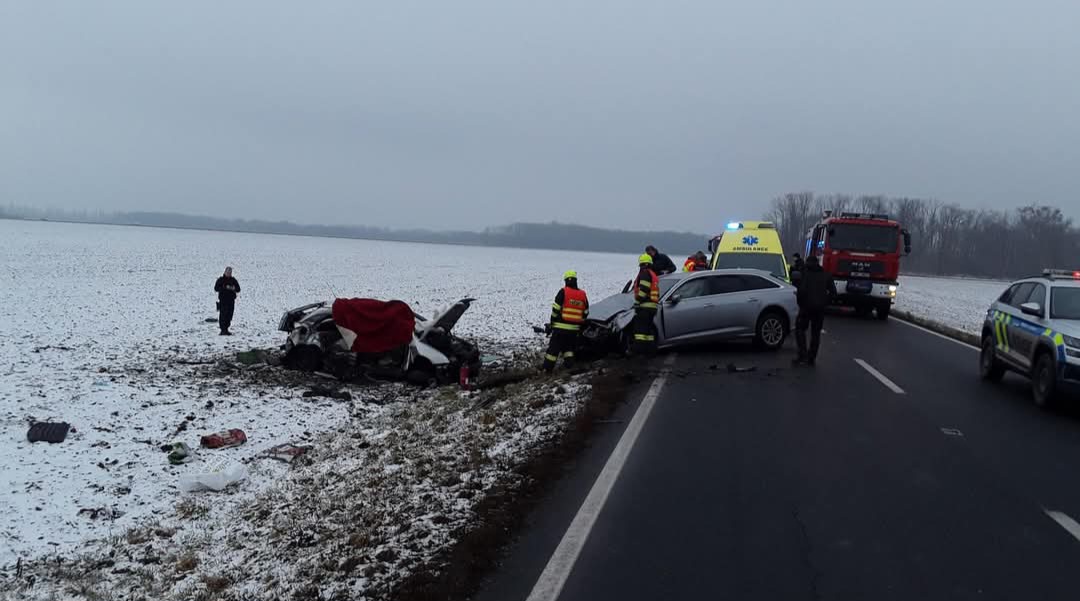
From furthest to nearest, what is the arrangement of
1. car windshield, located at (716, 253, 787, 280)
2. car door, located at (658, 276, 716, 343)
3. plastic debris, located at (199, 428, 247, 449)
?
car windshield, located at (716, 253, 787, 280) < car door, located at (658, 276, 716, 343) < plastic debris, located at (199, 428, 247, 449)

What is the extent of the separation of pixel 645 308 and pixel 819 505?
6965 millimetres

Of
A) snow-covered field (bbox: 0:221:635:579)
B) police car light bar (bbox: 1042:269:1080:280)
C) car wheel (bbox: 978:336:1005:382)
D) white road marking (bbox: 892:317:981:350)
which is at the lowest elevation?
snow-covered field (bbox: 0:221:635:579)

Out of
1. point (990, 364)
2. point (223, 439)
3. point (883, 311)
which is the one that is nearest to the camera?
point (223, 439)

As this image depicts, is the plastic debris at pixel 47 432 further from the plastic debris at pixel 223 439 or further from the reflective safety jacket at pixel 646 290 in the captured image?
the reflective safety jacket at pixel 646 290

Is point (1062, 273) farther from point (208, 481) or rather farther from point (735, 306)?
point (208, 481)

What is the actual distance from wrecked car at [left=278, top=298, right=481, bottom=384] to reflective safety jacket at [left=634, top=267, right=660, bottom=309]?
300 centimetres

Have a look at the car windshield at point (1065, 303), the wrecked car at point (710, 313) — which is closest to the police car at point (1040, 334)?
the car windshield at point (1065, 303)

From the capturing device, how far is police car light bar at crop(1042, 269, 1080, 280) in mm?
10445

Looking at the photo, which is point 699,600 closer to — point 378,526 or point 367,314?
point 378,526

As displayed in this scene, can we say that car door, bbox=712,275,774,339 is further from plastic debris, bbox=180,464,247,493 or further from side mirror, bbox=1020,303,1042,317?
plastic debris, bbox=180,464,247,493

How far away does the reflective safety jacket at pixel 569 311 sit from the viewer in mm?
12117

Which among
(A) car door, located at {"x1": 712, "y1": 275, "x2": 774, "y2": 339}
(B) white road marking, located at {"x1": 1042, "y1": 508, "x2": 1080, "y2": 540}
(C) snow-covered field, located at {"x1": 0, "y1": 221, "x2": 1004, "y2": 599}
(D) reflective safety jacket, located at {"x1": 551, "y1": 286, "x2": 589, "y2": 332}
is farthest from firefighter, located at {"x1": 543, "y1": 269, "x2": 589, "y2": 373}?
(B) white road marking, located at {"x1": 1042, "y1": 508, "x2": 1080, "y2": 540}

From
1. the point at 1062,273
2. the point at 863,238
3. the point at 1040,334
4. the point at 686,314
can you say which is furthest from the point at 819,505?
the point at 863,238

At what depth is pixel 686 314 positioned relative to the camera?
44.8ft
